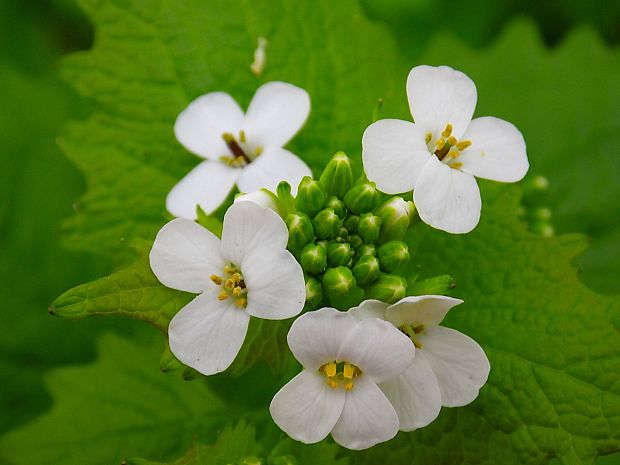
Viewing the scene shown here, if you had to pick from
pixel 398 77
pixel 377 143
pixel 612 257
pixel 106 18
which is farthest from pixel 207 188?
pixel 612 257

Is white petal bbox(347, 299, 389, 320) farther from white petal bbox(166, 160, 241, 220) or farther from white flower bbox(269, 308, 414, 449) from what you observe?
white petal bbox(166, 160, 241, 220)

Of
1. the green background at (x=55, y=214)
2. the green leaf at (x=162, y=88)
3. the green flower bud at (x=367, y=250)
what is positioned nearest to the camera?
the green flower bud at (x=367, y=250)

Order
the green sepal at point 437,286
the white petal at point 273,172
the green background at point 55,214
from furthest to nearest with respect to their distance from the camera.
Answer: the green background at point 55,214, the white petal at point 273,172, the green sepal at point 437,286

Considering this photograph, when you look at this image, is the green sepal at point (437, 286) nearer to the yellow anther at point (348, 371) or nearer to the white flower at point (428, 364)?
the white flower at point (428, 364)

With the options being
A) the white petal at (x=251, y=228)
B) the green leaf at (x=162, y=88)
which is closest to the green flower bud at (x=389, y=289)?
the white petal at (x=251, y=228)

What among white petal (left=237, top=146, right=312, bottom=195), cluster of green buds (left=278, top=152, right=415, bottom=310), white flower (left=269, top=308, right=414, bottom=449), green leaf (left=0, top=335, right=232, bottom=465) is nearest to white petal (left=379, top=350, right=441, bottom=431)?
white flower (left=269, top=308, right=414, bottom=449)

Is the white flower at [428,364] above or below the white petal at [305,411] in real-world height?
above
